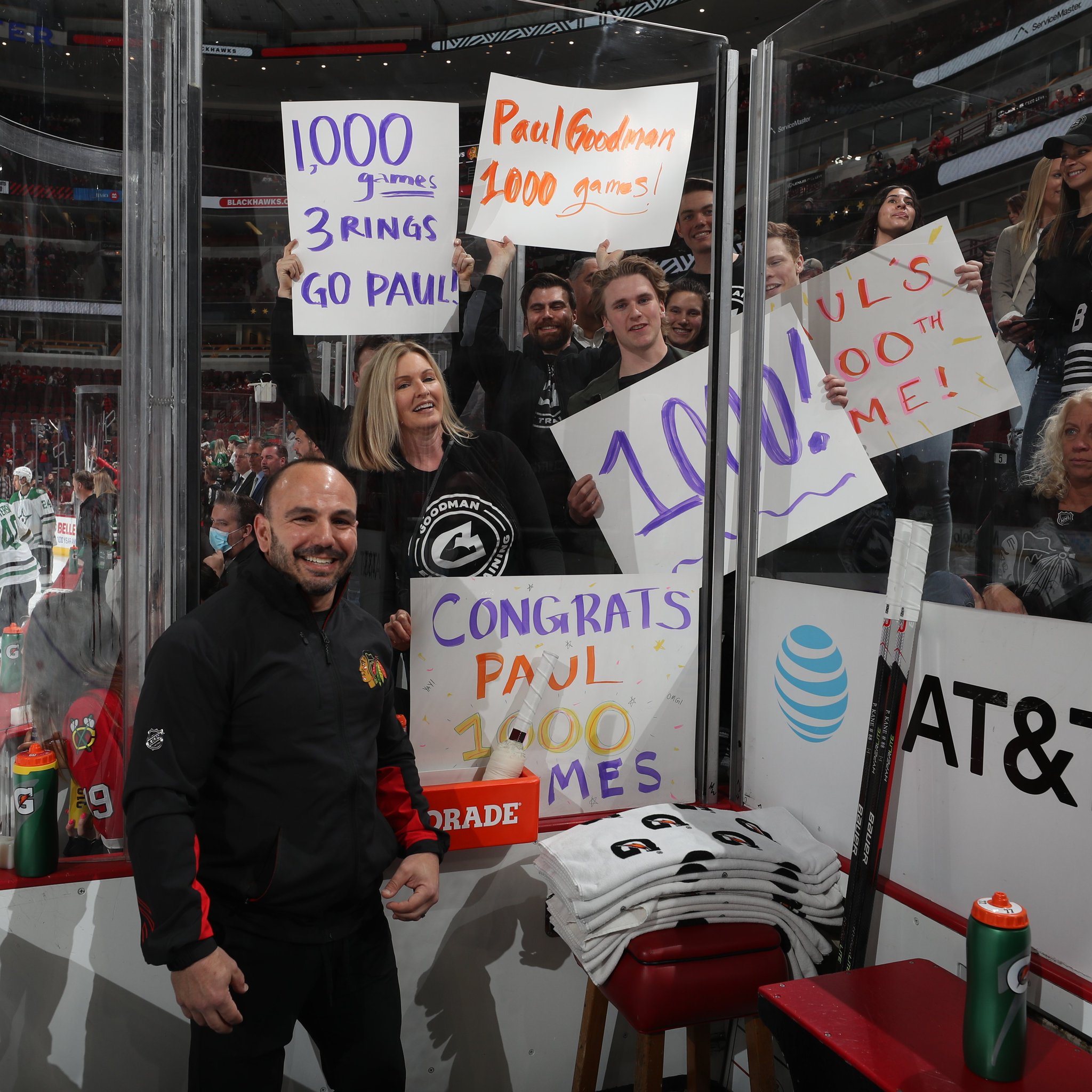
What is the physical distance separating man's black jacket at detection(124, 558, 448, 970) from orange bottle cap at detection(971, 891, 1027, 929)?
938 mm

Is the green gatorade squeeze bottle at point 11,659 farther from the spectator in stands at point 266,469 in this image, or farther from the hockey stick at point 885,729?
the hockey stick at point 885,729

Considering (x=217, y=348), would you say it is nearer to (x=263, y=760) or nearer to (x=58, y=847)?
(x=263, y=760)

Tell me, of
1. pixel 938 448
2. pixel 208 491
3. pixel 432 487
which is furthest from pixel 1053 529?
pixel 208 491

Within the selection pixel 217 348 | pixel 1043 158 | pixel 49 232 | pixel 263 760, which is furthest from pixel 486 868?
pixel 1043 158

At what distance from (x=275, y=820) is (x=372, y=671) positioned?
300 millimetres

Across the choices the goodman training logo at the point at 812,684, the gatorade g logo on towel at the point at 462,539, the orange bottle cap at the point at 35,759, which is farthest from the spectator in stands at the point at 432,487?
the orange bottle cap at the point at 35,759

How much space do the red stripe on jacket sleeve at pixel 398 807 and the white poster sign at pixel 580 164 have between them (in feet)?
3.66

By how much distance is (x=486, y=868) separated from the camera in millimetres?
1918

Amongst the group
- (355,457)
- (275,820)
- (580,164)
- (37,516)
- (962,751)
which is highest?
(580,164)

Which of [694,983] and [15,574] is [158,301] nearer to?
[15,574]

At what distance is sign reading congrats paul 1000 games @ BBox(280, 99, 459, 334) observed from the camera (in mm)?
1718

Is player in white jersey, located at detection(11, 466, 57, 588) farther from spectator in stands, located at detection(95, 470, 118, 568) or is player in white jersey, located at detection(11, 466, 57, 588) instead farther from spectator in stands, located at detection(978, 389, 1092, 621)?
spectator in stands, located at detection(978, 389, 1092, 621)

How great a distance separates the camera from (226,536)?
5.64 feet

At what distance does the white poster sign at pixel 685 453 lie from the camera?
190 centimetres
